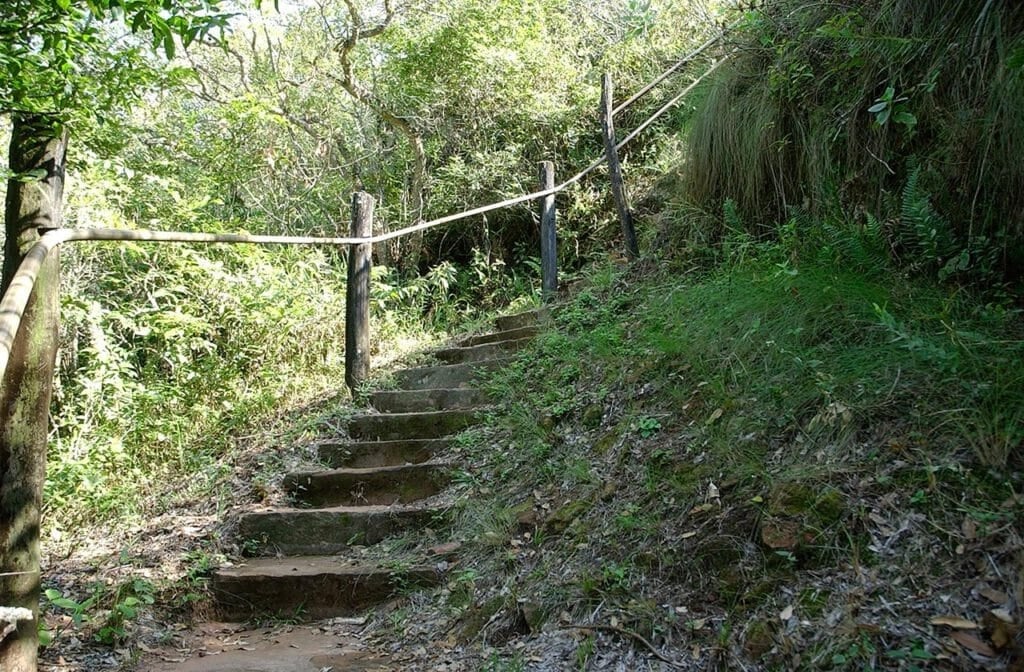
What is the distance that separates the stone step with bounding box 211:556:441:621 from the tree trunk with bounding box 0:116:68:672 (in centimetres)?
98

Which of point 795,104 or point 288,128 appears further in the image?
point 288,128

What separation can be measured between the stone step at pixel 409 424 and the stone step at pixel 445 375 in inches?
22.7

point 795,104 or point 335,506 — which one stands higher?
point 795,104

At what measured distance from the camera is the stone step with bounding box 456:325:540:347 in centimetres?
560

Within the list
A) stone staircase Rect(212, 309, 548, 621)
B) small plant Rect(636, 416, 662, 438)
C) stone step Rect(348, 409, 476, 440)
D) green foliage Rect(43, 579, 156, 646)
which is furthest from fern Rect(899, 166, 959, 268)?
green foliage Rect(43, 579, 156, 646)

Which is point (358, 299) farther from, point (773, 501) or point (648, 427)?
point (773, 501)

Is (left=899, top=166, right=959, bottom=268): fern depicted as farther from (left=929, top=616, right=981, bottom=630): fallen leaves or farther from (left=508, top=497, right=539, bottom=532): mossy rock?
(left=508, top=497, right=539, bottom=532): mossy rock

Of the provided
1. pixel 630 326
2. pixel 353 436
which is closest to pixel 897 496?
pixel 630 326

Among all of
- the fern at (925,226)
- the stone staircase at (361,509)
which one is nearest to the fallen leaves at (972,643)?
the fern at (925,226)

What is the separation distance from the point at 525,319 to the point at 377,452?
1963 millimetres

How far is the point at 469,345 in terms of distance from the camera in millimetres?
5965

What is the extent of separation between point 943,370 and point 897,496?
0.52 metres

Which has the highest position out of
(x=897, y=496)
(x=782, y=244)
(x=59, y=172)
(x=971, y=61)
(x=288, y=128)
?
(x=288, y=128)

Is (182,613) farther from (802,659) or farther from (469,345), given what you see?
(469,345)
